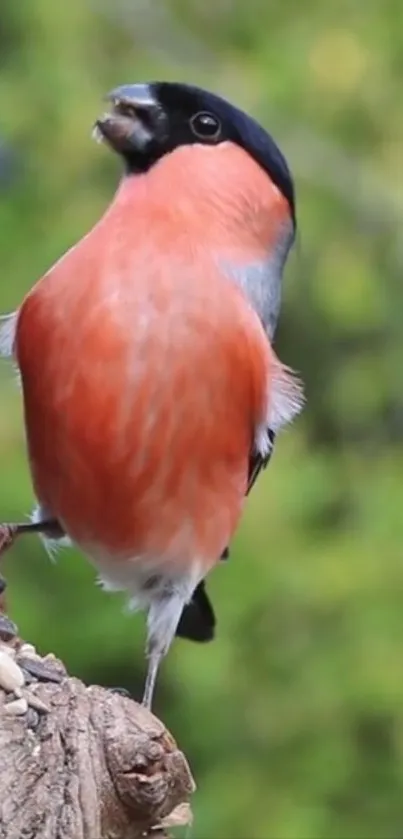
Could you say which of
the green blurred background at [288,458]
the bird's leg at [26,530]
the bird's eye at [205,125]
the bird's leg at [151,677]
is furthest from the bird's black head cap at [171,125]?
the green blurred background at [288,458]

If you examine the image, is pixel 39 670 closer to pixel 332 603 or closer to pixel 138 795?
pixel 138 795

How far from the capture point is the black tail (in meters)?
2.52

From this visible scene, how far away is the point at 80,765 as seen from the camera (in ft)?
5.04

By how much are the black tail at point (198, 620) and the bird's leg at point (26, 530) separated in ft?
1.11

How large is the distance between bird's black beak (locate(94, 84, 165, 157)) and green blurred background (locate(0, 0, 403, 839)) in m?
0.94

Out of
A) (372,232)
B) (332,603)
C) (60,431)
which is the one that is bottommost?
(332,603)

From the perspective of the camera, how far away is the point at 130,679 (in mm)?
3535

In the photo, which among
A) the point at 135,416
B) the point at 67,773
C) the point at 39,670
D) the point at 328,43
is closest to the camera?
the point at 67,773

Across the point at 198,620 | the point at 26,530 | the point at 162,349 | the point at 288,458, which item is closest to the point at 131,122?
the point at 162,349

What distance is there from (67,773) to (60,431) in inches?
A: 23.8

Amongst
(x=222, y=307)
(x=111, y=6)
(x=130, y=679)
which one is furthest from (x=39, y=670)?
(x=111, y=6)

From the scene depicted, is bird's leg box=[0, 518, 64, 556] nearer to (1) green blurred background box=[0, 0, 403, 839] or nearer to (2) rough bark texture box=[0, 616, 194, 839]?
(2) rough bark texture box=[0, 616, 194, 839]

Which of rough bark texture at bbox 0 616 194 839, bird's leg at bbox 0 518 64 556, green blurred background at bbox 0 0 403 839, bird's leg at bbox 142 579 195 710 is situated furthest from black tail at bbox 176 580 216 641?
rough bark texture at bbox 0 616 194 839

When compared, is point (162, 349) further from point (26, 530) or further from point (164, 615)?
point (164, 615)
